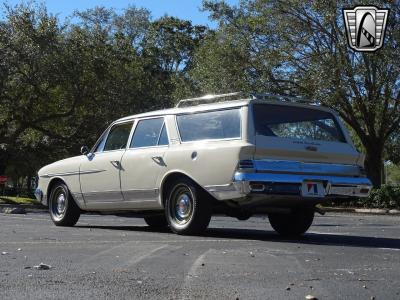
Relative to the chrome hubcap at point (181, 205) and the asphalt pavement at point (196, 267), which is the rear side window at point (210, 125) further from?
the asphalt pavement at point (196, 267)

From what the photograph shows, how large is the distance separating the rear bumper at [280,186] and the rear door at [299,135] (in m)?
0.30

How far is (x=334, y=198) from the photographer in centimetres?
870

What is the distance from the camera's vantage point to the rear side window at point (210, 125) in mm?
8445

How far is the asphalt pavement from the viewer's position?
492 centimetres

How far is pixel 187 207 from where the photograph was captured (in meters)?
8.77

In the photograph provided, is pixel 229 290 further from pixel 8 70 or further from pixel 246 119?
pixel 8 70

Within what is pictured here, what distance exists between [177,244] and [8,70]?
68.4 feet

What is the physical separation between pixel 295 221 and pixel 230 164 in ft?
6.66

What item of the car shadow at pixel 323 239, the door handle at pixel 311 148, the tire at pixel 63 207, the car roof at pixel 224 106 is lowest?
the car shadow at pixel 323 239

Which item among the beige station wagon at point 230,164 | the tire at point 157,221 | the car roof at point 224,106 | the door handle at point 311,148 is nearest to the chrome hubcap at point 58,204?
the beige station wagon at point 230,164

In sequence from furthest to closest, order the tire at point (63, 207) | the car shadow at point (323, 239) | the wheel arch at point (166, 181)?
the tire at point (63, 207) < the wheel arch at point (166, 181) < the car shadow at point (323, 239)

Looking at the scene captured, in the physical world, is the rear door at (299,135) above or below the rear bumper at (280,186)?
above

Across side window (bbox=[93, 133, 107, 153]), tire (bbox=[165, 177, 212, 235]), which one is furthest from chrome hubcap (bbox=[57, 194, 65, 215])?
tire (bbox=[165, 177, 212, 235])

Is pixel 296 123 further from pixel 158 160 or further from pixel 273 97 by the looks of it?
pixel 158 160
